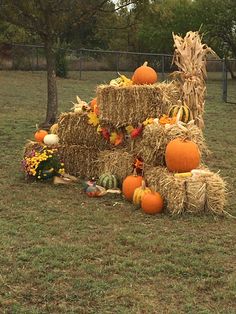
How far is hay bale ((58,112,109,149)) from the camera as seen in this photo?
7.72 m

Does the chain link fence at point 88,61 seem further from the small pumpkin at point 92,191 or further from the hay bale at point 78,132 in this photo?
the small pumpkin at point 92,191

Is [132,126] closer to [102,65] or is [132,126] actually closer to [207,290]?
[207,290]

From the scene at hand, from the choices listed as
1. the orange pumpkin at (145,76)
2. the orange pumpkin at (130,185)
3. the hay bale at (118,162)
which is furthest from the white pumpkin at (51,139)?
the orange pumpkin at (130,185)

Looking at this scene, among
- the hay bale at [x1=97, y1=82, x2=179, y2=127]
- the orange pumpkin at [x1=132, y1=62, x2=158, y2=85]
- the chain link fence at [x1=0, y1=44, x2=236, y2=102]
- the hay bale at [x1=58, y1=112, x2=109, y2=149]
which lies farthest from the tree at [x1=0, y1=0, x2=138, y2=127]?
the chain link fence at [x1=0, y1=44, x2=236, y2=102]

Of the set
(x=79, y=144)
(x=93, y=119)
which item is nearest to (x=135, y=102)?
(x=93, y=119)

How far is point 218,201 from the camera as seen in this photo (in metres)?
6.04

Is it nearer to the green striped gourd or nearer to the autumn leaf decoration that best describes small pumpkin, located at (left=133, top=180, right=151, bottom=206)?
the green striped gourd

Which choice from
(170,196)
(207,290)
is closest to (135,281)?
(207,290)

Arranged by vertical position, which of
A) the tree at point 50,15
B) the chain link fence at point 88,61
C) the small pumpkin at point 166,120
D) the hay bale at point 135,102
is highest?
the tree at point 50,15

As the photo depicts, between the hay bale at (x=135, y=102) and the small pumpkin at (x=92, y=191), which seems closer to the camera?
the small pumpkin at (x=92, y=191)

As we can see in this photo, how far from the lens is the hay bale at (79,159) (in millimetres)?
7770

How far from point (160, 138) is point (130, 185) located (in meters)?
0.69

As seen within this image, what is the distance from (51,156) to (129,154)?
3.86 feet

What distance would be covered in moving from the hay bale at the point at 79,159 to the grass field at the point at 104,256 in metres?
0.60
